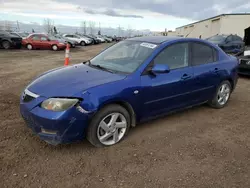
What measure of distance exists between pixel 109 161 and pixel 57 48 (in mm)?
18156

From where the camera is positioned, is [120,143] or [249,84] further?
[249,84]

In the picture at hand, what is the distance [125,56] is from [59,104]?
1.59 meters

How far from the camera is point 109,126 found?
3.21 meters

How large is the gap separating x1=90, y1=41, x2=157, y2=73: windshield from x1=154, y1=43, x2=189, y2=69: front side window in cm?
20

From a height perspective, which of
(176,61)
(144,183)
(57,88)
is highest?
(176,61)

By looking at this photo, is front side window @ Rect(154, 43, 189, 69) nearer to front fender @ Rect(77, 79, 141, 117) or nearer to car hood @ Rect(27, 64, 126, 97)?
front fender @ Rect(77, 79, 141, 117)

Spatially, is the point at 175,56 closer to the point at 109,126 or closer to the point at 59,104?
the point at 109,126

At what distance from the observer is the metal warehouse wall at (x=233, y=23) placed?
30688mm

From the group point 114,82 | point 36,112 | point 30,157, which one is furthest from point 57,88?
point 30,157

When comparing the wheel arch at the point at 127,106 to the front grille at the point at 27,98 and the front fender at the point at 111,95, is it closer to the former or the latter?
the front fender at the point at 111,95

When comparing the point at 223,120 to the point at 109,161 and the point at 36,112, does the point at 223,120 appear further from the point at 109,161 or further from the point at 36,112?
the point at 36,112

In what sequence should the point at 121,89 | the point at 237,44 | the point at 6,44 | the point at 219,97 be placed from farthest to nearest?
the point at 6,44 < the point at 237,44 < the point at 219,97 < the point at 121,89

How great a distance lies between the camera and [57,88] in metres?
3.00

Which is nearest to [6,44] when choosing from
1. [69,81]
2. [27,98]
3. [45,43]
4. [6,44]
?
[6,44]
